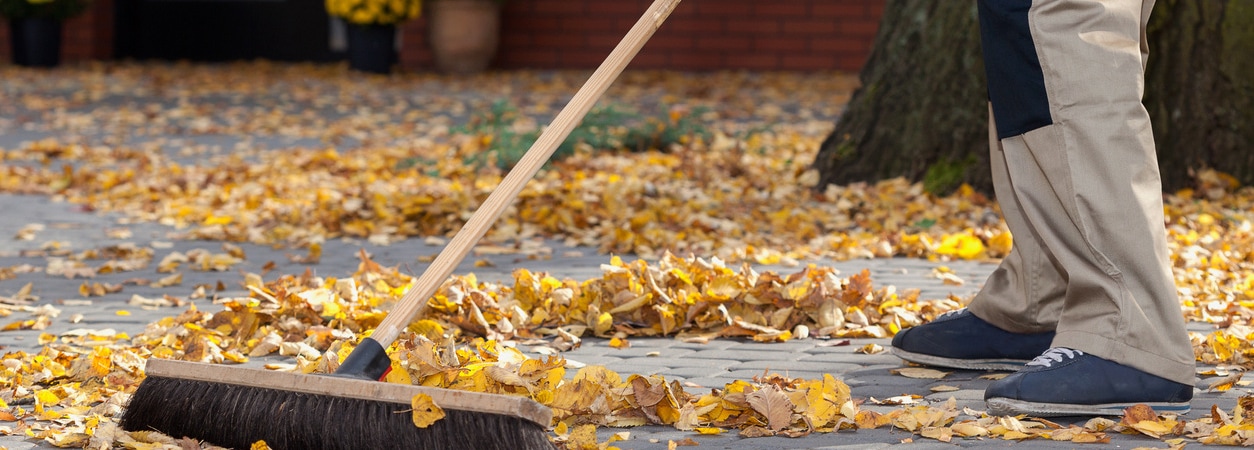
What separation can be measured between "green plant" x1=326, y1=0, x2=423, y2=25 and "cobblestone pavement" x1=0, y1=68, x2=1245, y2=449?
6955 millimetres

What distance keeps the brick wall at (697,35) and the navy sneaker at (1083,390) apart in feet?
37.0

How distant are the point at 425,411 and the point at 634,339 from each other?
1390mm

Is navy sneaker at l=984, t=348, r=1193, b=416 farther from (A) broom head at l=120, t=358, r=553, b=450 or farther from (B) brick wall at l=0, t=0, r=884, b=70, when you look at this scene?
(B) brick wall at l=0, t=0, r=884, b=70

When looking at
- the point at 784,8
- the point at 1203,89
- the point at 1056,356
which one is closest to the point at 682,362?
the point at 1056,356

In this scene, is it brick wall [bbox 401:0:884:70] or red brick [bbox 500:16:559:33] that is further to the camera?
red brick [bbox 500:16:559:33]

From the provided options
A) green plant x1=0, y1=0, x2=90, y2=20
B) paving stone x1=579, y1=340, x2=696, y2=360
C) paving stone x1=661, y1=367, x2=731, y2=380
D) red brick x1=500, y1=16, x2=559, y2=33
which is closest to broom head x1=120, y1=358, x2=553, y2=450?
paving stone x1=661, y1=367, x2=731, y2=380

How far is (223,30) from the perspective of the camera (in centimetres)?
1587

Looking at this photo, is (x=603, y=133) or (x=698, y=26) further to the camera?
(x=698, y=26)

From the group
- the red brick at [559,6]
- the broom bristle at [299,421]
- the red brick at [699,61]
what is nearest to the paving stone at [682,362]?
the broom bristle at [299,421]

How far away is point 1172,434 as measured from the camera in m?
2.51

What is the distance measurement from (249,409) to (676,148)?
18.3 ft

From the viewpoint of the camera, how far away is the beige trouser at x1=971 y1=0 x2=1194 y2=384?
255 cm

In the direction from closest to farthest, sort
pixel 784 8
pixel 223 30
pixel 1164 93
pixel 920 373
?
pixel 920 373 < pixel 1164 93 < pixel 784 8 < pixel 223 30

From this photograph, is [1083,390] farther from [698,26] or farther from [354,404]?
[698,26]
